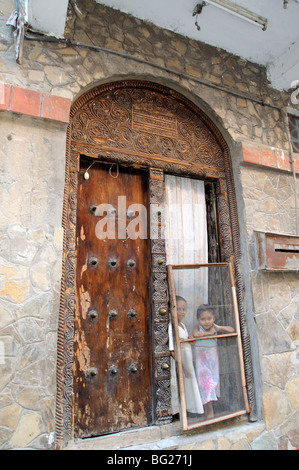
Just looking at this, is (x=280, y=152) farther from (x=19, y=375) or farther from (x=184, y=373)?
(x=19, y=375)

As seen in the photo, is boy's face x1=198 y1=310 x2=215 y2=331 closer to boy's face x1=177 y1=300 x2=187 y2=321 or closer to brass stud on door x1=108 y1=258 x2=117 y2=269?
boy's face x1=177 y1=300 x2=187 y2=321

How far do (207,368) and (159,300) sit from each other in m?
0.68

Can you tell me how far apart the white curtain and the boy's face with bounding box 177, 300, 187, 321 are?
0.15 feet

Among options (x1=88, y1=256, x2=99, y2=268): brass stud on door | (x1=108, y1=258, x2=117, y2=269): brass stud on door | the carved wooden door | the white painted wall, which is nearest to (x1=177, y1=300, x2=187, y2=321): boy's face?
the carved wooden door

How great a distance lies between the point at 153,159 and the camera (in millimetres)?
2967

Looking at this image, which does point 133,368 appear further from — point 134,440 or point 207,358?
point 207,358

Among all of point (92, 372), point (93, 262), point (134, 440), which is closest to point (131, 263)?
point (93, 262)

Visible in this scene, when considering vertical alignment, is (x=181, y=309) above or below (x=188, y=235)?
below

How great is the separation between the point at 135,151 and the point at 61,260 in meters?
1.25

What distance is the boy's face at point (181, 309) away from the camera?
106 inches

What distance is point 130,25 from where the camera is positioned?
2977 mm

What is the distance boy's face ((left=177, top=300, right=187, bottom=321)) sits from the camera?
268cm

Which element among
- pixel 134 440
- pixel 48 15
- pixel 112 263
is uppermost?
pixel 48 15

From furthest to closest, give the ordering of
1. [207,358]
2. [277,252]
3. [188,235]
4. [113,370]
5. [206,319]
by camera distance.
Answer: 1. [188,235]
2. [277,252]
3. [206,319]
4. [207,358]
5. [113,370]
